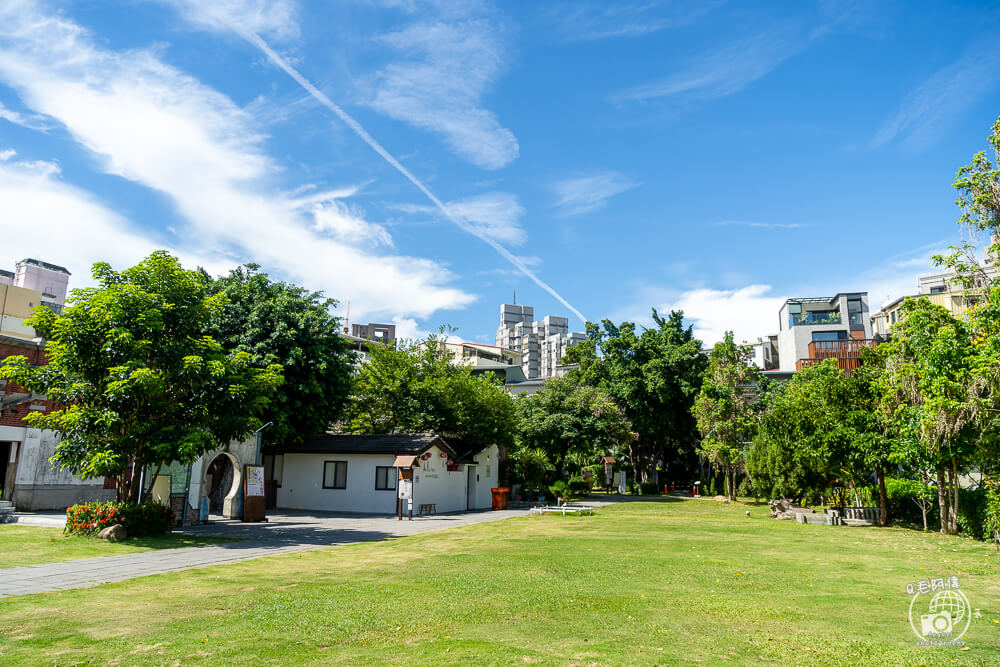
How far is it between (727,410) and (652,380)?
29.1 feet

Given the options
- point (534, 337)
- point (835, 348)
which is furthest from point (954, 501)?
point (534, 337)

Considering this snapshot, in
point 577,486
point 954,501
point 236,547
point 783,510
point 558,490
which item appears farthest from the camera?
point 577,486

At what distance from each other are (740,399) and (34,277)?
57.2 meters

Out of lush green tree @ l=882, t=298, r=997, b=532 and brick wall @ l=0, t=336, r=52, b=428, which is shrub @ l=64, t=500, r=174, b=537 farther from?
lush green tree @ l=882, t=298, r=997, b=532

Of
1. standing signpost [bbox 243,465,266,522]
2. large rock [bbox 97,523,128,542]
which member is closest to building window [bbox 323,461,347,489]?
standing signpost [bbox 243,465,266,522]

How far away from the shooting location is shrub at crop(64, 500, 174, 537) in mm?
15859

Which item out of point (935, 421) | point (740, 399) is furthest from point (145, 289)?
point (740, 399)

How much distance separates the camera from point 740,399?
39.8 metres

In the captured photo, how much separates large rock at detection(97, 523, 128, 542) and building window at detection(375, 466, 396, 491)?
1261 cm

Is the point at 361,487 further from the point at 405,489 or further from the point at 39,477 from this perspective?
the point at 39,477

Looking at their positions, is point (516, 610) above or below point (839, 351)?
below

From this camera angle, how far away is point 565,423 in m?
38.8

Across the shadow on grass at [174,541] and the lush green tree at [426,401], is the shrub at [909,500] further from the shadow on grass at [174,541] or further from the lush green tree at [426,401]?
the shadow on grass at [174,541]

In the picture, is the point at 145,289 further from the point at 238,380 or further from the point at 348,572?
the point at 348,572
